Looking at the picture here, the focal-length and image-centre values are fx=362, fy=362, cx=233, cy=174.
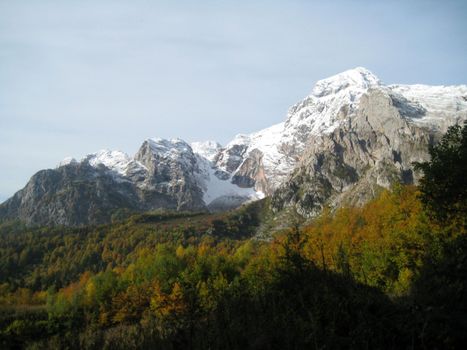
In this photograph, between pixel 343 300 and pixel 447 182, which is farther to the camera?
pixel 447 182

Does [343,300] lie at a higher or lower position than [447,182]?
lower

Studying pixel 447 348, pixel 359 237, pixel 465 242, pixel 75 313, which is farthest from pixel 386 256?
pixel 75 313

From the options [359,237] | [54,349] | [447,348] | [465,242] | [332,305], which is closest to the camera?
[447,348]

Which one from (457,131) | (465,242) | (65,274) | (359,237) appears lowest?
(65,274)

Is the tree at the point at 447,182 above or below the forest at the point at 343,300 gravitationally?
above

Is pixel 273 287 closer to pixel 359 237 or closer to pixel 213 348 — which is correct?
pixel 213 348

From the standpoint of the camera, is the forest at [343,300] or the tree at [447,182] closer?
the forest at [343,300]

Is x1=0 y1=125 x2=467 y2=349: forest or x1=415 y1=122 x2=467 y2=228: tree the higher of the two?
x1=415 y1=122 x2=467 y2=228: tree

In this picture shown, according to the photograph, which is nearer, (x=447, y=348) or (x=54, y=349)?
(x=447, y=348)

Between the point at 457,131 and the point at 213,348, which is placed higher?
the point at 457,131

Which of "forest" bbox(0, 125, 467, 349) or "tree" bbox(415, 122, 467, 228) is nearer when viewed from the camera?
"forest" bbox(0, 125, 467, 349)

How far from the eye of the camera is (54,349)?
7562 mm

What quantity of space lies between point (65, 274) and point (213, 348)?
166 metres

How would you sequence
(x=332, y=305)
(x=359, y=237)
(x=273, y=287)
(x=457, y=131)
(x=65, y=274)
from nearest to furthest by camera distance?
(x=332, y=305) → (x=273, y=287) → (x=457, y=131) → (x=359, y=237) → (x=65, y=274)
